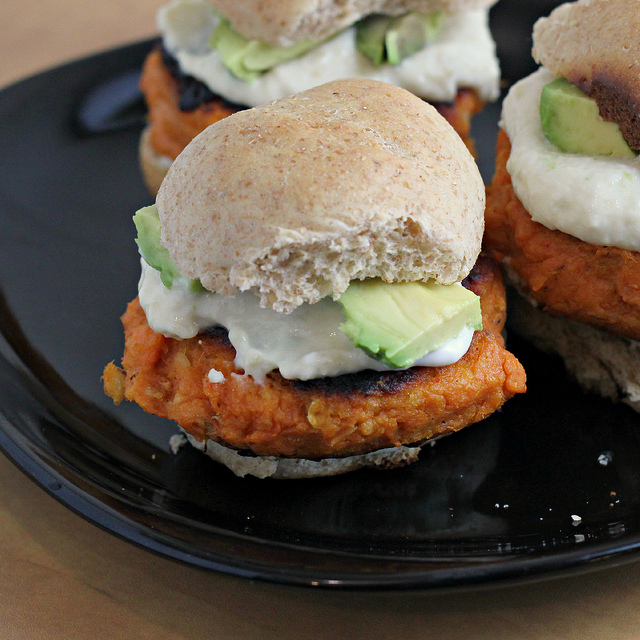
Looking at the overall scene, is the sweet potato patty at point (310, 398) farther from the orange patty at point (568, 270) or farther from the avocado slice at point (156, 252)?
the orange patty at point (568, 270)

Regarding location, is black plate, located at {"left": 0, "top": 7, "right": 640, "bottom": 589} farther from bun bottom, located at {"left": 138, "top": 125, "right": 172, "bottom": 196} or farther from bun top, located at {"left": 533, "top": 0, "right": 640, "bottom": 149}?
bun top, located at {"left": 533, "top": 0, "right": 640, "bottom": 149}

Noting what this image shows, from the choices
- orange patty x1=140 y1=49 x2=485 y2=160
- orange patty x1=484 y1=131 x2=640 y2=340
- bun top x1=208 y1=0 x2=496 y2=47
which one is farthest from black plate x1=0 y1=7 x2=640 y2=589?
bun top x1=208 y1=0 x2=496 y2=47

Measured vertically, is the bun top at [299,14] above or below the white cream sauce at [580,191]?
above

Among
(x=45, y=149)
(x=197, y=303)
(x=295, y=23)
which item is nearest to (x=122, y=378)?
(x=197, y=303)

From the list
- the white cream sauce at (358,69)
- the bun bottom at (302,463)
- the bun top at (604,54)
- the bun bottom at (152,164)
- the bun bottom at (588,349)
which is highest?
the bun top at (604,54)

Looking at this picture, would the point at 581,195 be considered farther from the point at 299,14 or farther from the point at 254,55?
the point at 254,55

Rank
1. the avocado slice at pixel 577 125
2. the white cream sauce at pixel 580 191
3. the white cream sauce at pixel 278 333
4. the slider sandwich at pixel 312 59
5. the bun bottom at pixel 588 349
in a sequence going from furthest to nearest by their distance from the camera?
the slider sandwich at pixel 312 59
the bun bottom at pixel 588 349
the avocado slice at pixel 577 125
the white cream sauce at pixel 580 191
the white cream sauce at pixel 278 333

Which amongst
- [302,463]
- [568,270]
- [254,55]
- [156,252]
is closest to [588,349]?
[568,270]

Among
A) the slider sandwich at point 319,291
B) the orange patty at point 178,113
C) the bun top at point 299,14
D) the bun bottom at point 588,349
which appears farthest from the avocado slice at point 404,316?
the bun top at point 299,14
